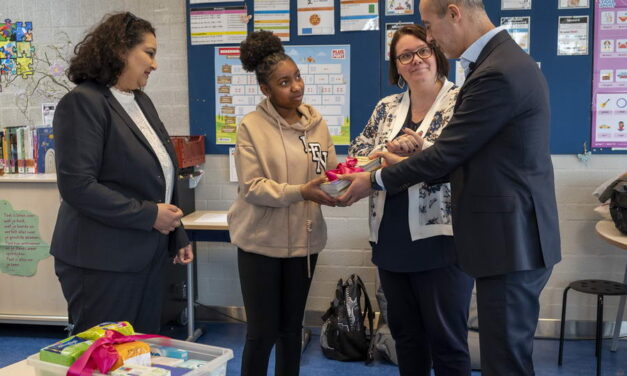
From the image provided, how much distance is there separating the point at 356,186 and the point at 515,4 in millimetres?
2112

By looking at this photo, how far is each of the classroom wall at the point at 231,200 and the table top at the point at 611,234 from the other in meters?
0.43

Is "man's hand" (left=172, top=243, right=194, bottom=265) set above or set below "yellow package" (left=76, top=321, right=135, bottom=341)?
below

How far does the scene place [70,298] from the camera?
2020 mm

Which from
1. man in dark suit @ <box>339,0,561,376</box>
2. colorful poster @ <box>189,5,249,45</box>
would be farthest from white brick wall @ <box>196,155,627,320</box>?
man in dark suit @ <box>339,0,561,376</box>

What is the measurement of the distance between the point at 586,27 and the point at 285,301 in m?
2.53

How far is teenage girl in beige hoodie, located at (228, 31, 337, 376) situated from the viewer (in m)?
2.30

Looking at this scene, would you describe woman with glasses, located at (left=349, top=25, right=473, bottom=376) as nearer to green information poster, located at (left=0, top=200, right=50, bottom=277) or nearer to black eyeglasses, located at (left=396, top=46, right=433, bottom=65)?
black eyeglasses, located at (left=396, top=46, right=433, bottom=65)

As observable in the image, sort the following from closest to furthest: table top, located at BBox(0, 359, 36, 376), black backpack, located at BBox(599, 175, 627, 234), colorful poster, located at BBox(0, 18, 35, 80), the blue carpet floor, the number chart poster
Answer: table top, located at BBox(0, 359, 36, 376)
black backpack, located at BBox(599, 175, 627, 234)
the blue carpet floor
the number chart poster
colorful poster, located at BBox(0, 18, 35, 80)

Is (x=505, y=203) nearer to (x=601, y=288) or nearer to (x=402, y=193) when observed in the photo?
(x=402, y=193)

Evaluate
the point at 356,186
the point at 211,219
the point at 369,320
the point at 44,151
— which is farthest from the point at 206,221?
the point at 356,186

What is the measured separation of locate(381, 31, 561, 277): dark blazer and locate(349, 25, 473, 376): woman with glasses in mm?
357

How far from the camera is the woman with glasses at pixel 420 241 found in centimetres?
216

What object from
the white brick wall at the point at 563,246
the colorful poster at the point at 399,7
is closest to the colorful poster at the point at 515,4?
the colorful poster at the point at 399,7

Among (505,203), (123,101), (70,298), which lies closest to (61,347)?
(70,298)
